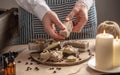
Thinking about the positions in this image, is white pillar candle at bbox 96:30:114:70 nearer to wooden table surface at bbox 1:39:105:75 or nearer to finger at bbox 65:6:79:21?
wooden table surface at bbox 1:39:105:75

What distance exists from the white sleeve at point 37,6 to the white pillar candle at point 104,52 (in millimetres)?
297

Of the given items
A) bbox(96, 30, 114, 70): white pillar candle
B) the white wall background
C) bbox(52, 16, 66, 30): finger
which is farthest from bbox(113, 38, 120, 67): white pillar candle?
the white wall background

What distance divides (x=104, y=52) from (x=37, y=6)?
41 cm

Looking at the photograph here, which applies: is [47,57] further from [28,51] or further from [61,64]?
[28,51]

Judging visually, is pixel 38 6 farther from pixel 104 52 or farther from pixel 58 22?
pixel 104 52

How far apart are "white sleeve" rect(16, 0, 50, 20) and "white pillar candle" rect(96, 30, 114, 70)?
30 centimetres

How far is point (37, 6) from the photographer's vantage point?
1059 millimetres

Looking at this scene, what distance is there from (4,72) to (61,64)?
20 centimetres

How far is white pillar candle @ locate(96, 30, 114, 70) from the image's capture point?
766 mm

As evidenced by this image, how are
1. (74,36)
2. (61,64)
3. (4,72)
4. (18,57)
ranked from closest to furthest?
(4,72) → (61,64) → (18,57) → (74,36)

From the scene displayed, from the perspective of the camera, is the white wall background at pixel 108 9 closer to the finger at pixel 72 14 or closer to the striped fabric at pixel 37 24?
the striped fabric at pixel 37 24

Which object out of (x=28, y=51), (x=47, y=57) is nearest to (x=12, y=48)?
(x=28, y=51)

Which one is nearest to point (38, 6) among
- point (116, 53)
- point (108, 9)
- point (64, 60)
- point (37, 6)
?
point (37, 6)

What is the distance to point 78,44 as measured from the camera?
0.95 meters
